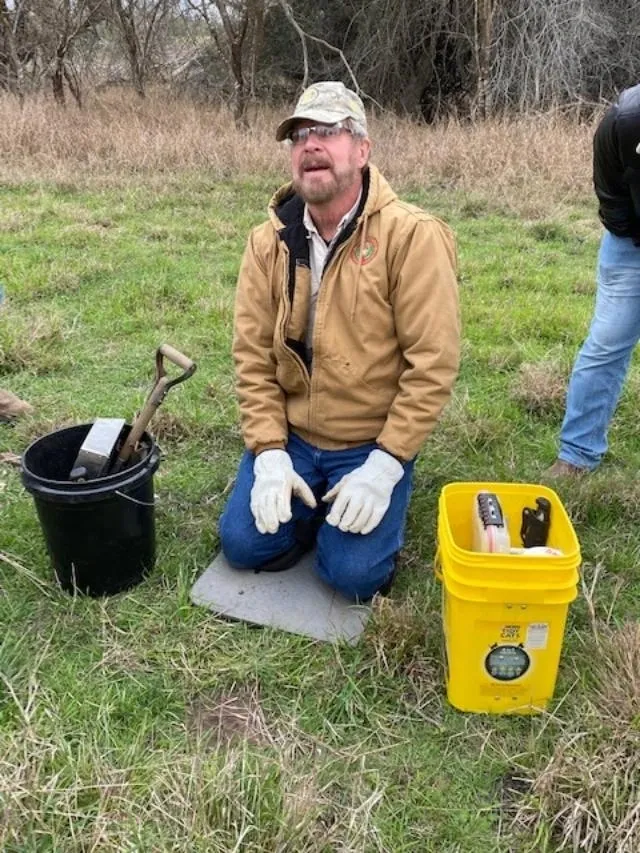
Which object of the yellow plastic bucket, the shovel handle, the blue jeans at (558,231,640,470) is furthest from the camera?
the blue jeans at (558,231,640,470)

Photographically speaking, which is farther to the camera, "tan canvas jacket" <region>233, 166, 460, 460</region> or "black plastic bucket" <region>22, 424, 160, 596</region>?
"tan canvas jacket" <region>233, 166, 460, 460</region>

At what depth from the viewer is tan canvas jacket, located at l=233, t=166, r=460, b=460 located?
7.74 ft

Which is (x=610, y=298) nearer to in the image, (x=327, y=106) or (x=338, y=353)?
(x=338, y=353)

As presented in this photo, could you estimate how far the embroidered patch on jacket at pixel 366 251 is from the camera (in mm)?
2381

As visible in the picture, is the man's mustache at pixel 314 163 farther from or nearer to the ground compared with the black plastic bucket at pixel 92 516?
farther from the ground

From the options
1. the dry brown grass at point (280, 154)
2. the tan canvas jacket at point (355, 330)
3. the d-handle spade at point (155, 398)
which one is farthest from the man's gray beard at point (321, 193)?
the dry brown grass at point (280, 154)

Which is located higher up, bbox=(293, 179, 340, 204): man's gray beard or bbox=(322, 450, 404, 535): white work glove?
bbox=(293, 179, 340, 204): man's gray beard

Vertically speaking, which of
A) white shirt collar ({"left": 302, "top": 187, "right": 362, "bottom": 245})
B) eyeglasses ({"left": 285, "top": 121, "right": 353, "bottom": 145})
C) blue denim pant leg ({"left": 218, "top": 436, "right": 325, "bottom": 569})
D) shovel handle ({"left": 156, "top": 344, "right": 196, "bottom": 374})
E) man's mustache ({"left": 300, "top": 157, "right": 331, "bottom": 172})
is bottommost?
blue denim pant leg ({"left": 218, "top": 436, "right": 325, "bottom": 569})

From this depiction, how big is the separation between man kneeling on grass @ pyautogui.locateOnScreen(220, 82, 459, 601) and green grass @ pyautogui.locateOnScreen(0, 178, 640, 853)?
0.27 metres

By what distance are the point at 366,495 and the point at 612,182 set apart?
52.3 inches

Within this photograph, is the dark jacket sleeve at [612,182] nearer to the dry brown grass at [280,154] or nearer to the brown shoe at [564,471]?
the brown shoe at [564,471]

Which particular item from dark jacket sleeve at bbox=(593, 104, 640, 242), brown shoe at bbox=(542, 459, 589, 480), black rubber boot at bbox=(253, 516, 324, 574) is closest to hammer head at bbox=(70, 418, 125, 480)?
black rubber boot at bbox=(253, 516, 324, 574)

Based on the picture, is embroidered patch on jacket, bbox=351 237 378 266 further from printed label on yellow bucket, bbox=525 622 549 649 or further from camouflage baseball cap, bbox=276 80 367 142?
printed label on yellow bucket, bbox=525 622 549 649

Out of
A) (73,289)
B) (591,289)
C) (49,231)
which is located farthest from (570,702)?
(49,231)
